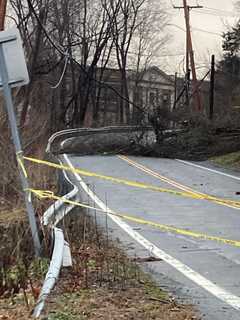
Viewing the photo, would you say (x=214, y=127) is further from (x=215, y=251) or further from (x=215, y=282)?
(x=215, y=282)

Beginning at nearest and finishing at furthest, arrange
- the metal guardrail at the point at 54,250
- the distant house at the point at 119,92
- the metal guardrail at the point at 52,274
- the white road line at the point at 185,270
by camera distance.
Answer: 1. the metal guardrail at the point at 52,274
2. the metal guardrail at the point at 54,250
3. the white road line at the point at 185,270
4. the distant house at the point at 119,92

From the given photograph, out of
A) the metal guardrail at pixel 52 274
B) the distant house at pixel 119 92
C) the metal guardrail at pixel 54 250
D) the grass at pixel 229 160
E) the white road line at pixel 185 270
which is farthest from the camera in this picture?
the distant house at pixel 119 92

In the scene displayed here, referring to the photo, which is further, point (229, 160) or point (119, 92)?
point (119, 92)

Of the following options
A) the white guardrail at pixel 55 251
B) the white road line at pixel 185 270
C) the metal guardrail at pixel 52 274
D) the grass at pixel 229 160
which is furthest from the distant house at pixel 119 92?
the metal guardrail at pixel 52 274

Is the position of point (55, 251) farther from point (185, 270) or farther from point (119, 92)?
point (119, 92)

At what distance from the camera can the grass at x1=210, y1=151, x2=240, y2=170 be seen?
82.9 ft

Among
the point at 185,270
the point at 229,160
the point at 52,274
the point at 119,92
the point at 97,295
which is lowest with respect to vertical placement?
the point at 229,160

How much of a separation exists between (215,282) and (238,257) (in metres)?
1.55

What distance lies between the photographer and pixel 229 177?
21.1m

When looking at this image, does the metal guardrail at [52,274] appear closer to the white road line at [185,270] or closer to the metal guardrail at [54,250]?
the metal guardrail at [54,250]

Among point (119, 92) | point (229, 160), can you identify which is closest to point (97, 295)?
point (229, 160)

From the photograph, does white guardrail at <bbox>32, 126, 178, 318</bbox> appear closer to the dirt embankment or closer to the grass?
the dirt embankment

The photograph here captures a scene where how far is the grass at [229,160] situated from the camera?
25.3 metres

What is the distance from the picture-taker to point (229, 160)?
26.8 metres
